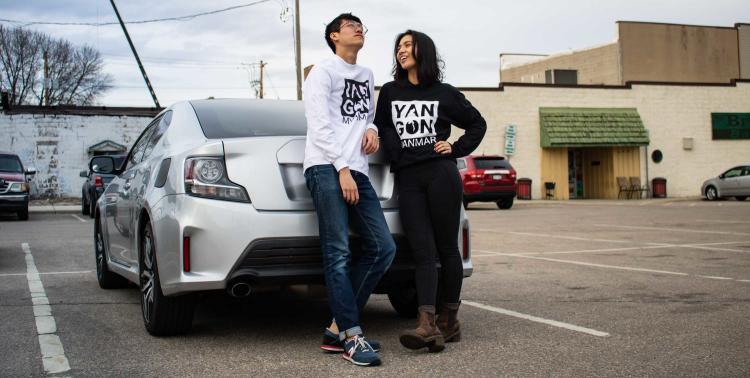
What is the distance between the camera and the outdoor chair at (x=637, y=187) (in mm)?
33625

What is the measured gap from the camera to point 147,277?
5039mm

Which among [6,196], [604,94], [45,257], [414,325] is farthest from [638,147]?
[414,325]

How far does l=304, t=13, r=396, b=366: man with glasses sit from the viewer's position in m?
4.32

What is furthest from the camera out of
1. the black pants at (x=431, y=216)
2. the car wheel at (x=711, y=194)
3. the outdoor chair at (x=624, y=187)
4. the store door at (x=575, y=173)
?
the store door at (x=575, y=173)

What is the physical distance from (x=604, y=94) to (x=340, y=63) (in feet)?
104

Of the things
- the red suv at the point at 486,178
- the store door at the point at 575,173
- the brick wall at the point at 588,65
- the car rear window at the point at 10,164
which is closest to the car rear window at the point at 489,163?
the red suv at the point at 486,178

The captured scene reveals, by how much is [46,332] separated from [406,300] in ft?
7.78

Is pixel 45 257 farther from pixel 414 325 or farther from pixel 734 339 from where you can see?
pixel 734 339

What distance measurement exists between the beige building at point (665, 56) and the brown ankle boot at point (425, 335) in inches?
1464

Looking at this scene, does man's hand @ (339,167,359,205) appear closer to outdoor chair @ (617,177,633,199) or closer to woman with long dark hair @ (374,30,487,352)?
woman with long dark hair @ (374,30,487,352)

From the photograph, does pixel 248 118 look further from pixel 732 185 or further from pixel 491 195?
pixel 732 185

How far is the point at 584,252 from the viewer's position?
34.7ft

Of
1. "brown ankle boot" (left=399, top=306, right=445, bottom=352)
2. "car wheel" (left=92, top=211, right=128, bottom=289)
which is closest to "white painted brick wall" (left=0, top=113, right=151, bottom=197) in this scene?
"car wheel" (left=92, top=211, right=128, bottom=289)

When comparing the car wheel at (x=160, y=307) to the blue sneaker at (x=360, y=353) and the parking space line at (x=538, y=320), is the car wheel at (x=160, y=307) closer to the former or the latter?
the blue sneaker at (x=360, y=353)
